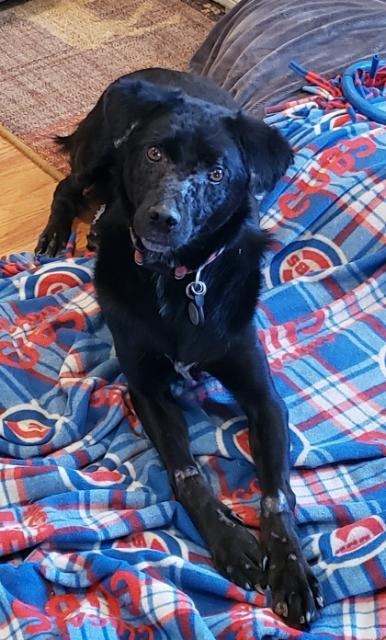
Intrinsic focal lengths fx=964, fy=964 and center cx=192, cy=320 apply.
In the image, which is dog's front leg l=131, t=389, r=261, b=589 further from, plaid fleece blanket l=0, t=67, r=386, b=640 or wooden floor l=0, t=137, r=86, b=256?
wooden floor l=0, t=137, r=86, b=256

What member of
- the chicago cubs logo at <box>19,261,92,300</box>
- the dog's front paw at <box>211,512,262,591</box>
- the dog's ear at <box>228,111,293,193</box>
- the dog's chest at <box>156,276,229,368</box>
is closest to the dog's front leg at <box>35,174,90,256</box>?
the chicago cubs logo at <box>19,261,92,300</box>

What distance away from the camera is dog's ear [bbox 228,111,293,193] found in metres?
1.72

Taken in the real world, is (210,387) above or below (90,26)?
below

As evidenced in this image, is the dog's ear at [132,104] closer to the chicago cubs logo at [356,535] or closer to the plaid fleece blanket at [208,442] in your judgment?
the plaid fleece blanket at [208,442]

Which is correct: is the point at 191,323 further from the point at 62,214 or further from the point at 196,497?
the point at 62,214

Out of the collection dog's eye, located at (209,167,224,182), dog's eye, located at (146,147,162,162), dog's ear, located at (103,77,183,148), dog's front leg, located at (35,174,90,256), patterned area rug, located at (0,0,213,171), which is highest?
dog's ear, located at (103,77,183,148)

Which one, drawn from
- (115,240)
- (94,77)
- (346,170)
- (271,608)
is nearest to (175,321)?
(115,240)

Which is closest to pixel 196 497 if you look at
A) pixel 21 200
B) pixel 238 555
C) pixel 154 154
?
pixel 238 555

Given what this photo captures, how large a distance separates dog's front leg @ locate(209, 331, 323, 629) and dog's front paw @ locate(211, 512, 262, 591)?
0.02 m

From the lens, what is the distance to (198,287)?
1.83 meters

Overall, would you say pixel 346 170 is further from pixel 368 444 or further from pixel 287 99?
pixel 368 444

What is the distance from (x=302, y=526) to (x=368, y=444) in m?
0.22

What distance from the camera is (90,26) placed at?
343 cm

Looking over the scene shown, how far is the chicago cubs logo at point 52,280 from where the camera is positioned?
2.24 metres
